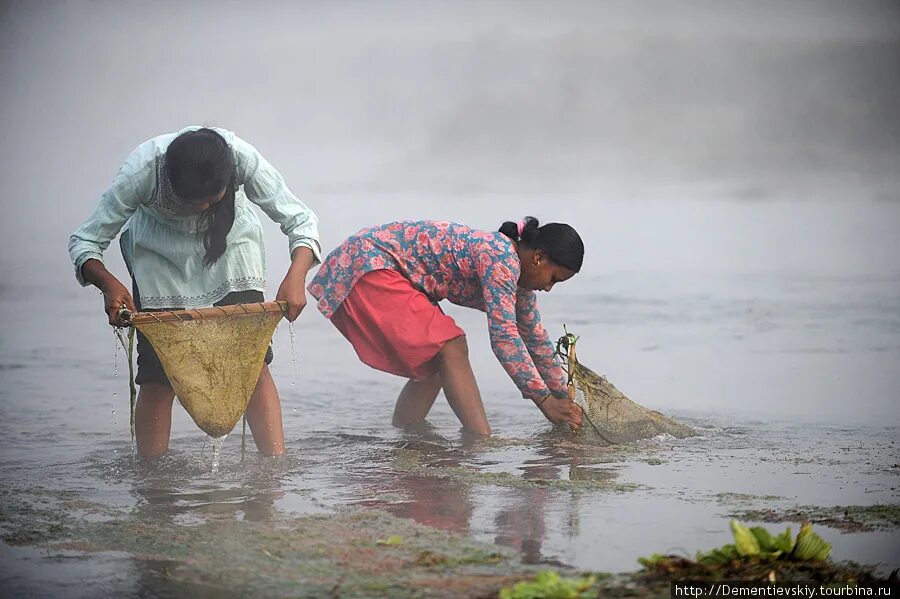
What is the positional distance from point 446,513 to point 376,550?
0.39m

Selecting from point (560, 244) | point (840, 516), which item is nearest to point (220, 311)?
point (560, 244)

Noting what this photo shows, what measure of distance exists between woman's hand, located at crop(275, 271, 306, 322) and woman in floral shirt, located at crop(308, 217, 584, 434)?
635 mm

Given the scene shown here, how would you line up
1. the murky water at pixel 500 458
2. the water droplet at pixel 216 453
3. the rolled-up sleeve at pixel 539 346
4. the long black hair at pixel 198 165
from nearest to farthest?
the murky water at pixel 500 458 → the long black hair at pixel 198 165 → the water droplet at pixel 216 453 → the rolled-up sleeve at pixel 539 346

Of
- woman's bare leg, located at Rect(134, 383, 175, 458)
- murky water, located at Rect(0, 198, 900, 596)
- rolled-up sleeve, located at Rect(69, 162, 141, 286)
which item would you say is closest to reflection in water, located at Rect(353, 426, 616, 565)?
murky water, located at Rect(0, 198, 900, 596)

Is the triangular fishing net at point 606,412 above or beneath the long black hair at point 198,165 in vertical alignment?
beneath

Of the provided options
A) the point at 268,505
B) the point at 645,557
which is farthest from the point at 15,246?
the point at 645,557

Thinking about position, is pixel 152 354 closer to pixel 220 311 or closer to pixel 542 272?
pixel 220 311

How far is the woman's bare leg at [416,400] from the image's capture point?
4297 mm

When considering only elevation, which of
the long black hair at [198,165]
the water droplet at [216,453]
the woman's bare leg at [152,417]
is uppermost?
the long black hair at [198,165]

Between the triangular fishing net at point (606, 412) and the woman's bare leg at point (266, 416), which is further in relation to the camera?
the triangular fishing net at point (606, 412)

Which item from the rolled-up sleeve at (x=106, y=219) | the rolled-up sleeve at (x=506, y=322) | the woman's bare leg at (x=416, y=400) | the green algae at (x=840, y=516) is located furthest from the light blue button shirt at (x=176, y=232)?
the green algae at (x=840, y=516)

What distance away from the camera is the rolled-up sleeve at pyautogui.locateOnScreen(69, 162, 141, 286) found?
10.5ft

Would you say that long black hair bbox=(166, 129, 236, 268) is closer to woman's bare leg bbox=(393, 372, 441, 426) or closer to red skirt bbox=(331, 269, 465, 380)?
red skirt bbox=(331, 269, 465, 380)

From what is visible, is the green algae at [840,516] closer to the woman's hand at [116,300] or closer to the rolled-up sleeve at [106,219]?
the woman's hand at [116,300]
